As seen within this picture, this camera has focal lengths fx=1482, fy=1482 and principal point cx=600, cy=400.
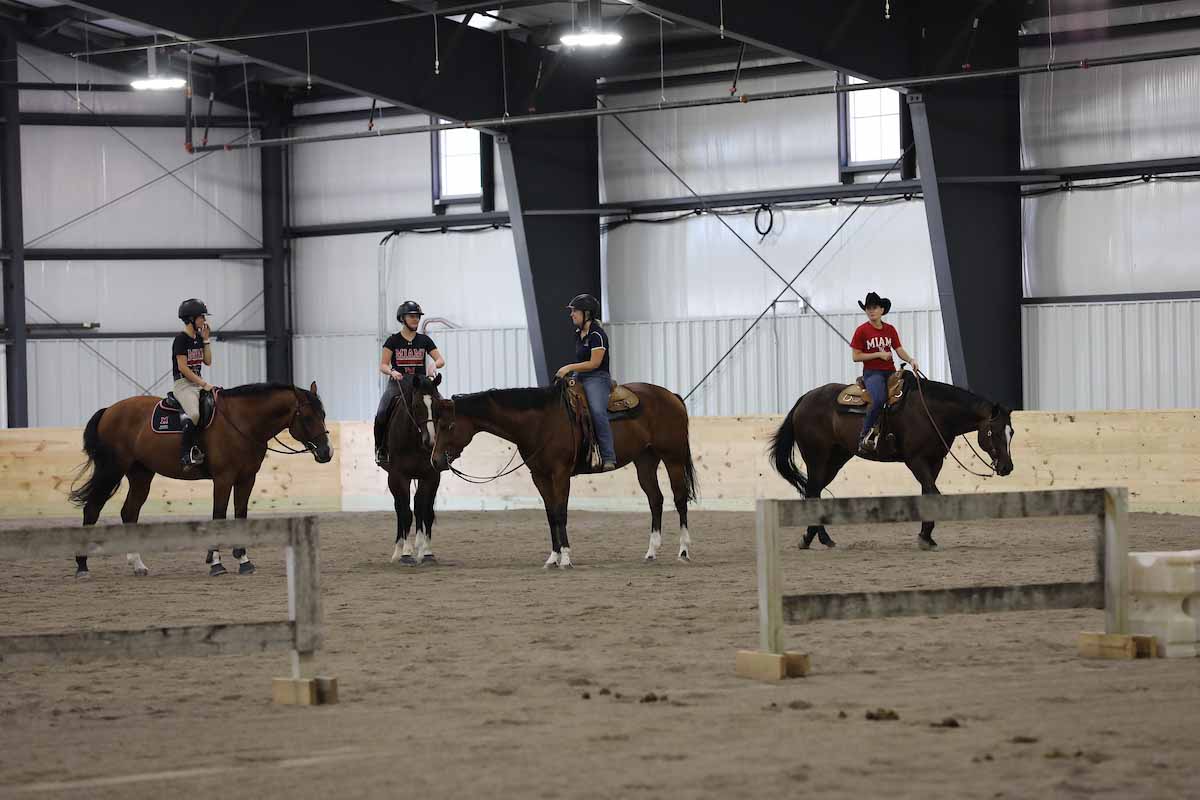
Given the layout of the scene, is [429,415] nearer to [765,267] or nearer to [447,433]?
[447,433]

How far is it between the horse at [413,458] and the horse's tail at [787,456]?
135 inches

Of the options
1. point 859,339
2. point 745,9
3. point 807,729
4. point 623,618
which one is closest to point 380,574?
point 623,618

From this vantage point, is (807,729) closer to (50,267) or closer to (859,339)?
(859,339)

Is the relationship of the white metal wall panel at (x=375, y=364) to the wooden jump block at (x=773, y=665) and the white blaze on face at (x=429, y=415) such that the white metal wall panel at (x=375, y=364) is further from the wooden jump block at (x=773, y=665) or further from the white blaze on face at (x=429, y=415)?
the wooden jump block at (x=773, y=665)

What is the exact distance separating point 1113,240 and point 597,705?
54.4ft

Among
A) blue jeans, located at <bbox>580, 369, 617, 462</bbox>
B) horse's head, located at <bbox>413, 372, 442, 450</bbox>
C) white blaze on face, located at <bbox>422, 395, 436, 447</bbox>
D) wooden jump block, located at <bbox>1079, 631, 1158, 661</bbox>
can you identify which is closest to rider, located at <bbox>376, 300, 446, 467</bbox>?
horse's head, located at <bbox>413, 372, 442, 450</bbox>

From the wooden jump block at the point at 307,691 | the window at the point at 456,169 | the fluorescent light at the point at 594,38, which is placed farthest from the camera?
the window at the point at 456,169

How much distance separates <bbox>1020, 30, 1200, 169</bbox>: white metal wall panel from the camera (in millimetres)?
20000

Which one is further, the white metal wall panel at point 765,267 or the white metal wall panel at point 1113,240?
the white metal wall panel at point 765,267

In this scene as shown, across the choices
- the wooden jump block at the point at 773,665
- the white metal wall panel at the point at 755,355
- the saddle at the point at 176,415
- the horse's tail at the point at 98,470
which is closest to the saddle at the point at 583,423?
the saddle at the point at 176,415

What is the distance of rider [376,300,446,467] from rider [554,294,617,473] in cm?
129

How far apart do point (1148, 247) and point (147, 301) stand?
55.9ft

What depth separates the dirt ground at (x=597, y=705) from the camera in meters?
4.98

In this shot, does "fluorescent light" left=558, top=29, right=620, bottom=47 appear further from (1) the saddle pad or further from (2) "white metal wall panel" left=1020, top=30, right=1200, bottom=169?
(1) the saddle pad
